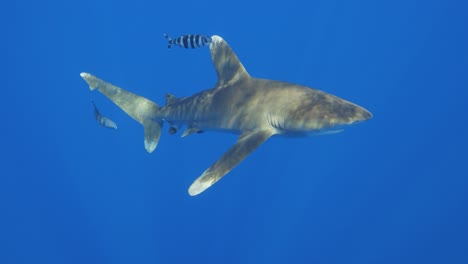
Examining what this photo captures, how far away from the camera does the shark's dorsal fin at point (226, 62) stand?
7.34m

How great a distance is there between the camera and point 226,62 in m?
7.41

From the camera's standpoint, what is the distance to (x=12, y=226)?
Result: 63.0 ft

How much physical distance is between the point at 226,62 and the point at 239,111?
1.01 meters

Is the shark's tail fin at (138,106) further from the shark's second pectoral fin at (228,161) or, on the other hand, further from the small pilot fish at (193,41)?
the shark's second pectoral fin at (228,161)

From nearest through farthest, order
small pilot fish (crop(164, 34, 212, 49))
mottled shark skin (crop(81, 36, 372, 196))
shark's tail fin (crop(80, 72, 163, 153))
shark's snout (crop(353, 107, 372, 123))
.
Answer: shark's snout (crop(353, 107, 372, 123)), mottled shark skin (crop(81, 36, 372, 196)), small pilot fish (crop(164, 34, 212, 49)), shark's tail fin (crop(80, 72, 163, 153))

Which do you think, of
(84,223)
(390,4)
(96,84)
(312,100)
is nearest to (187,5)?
(390,4)

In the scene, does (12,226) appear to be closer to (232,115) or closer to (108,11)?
(232,115)

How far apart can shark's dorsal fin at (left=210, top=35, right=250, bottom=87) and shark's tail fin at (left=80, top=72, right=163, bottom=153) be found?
172cm

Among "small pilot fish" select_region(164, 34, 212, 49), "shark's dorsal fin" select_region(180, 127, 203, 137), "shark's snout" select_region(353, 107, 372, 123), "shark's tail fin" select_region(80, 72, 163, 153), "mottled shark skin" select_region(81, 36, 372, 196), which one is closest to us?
"shark's snout" select_region(353, 107, 372, 123)

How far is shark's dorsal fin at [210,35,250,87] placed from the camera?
24.1 ft

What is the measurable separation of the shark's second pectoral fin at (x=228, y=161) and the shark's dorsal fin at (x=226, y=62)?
135 centimetres

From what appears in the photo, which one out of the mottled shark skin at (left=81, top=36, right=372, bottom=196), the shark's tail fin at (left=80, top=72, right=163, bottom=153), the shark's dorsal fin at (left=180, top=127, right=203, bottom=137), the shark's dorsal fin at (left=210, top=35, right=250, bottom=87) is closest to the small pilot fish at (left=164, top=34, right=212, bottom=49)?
the shark's dorsal fin at (left=210, top=35, right=250, bottom=87)

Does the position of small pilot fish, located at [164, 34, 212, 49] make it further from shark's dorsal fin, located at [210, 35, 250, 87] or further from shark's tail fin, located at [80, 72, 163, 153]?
shark's tail fin, located at [80, 72, 163, 153]

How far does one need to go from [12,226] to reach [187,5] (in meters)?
26.5
